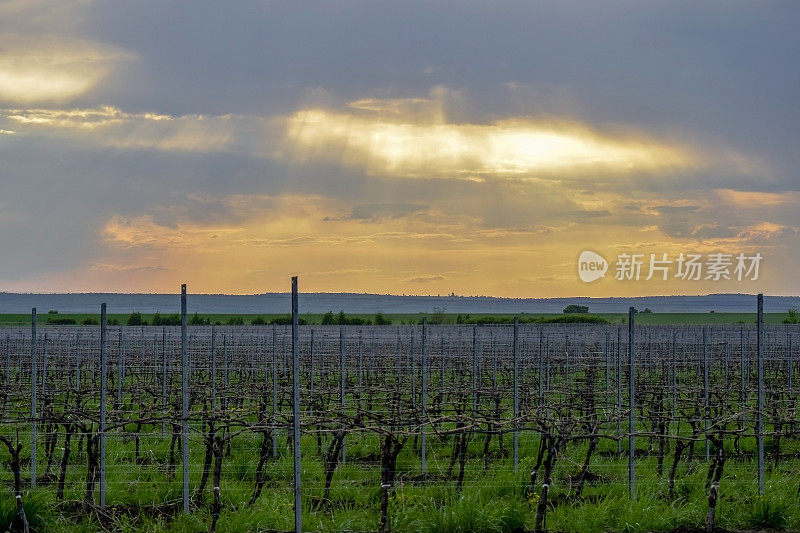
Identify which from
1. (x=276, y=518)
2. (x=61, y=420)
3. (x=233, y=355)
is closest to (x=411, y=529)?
(x=276, y=518)

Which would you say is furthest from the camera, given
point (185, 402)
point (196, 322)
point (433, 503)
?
point (196, 322)

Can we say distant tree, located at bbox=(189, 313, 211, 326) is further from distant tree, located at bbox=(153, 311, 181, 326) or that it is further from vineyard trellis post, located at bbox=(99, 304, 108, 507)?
vineyard trellis post, located at bbox=(99, 304, 108, 507)

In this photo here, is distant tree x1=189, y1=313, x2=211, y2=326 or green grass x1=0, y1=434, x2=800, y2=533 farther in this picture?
distant tree x1=189, y1=313, x2=211, y2=326

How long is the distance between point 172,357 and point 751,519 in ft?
80.7

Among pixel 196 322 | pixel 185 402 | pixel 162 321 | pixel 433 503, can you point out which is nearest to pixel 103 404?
pixel 185 402

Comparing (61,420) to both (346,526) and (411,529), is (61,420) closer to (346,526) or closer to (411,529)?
(346,526)

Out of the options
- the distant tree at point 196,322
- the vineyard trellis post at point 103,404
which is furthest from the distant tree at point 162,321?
the vineyard trellis post at point 103,404

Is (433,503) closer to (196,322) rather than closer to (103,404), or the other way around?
(103,404)

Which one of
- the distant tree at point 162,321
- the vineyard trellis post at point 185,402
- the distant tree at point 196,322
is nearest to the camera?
the vineyard trellis post at point 185,402

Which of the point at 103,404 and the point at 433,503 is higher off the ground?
the point at 103,404

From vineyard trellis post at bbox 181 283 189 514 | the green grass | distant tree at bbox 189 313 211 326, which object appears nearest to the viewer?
the green grass

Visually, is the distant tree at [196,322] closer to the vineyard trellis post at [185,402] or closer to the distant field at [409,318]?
the distant field at [409,318]

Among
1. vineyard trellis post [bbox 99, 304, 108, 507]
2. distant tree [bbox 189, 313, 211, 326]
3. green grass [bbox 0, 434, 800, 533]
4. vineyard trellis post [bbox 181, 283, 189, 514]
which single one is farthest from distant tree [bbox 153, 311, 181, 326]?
vineyard trellis post [bbox 181, 283, 189, 514]

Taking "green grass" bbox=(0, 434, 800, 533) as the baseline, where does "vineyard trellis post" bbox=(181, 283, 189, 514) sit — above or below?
above
